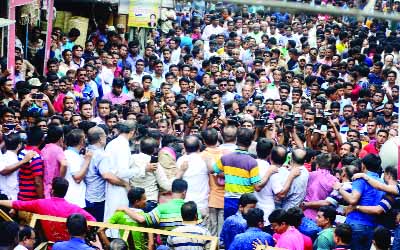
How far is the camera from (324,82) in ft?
54.8

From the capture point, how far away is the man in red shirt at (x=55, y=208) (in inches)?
342

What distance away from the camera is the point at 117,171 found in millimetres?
9648

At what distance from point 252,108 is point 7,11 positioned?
13.7 feet

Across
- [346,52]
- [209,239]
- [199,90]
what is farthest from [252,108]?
[346,52]

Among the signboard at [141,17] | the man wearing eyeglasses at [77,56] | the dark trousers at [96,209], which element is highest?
the signboard at [141,17]

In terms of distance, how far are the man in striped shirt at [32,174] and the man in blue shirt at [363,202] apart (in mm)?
2885

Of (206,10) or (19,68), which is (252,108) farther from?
(206,10)

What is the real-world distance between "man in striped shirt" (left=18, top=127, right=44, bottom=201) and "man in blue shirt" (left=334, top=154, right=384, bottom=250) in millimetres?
2885

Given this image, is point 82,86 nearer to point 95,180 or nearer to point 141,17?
point 141,17

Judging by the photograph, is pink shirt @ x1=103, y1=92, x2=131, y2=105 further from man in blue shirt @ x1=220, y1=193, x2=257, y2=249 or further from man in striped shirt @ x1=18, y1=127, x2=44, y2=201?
man in blue shirt @ x1=220, y1=193, x2=257, y2=249

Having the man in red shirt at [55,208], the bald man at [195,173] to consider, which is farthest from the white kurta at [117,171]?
the man in red shirt at [55,208]

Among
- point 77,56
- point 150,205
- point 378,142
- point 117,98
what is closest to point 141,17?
point 77,56

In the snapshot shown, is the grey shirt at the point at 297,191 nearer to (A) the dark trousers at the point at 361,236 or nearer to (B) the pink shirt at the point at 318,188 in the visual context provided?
(B) the pink shirt at the point at 318,188

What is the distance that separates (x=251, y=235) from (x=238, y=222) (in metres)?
0.48
